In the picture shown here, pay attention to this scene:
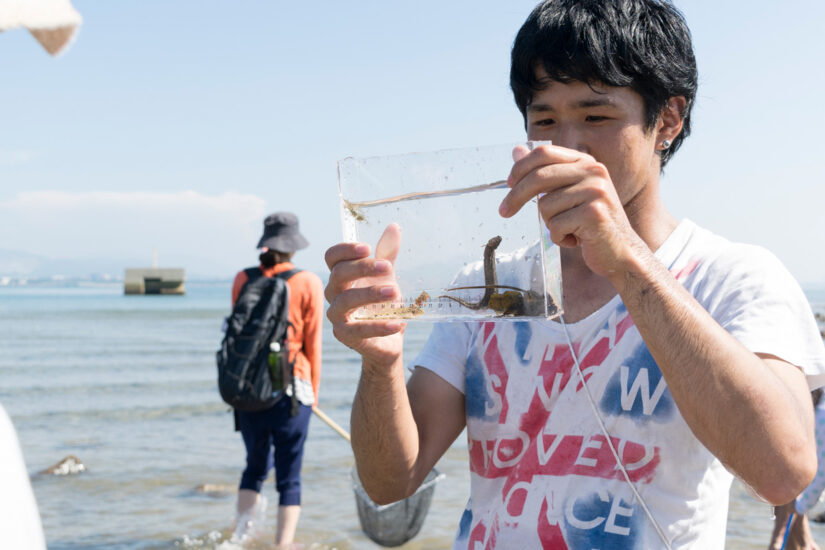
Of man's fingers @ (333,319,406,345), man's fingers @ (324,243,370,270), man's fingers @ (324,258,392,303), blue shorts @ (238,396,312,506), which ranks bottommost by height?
blue shorts @ (238,396,312,506)

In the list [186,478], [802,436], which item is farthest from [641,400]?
[186,478]

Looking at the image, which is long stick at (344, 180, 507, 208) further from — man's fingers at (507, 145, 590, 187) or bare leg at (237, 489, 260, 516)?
bare leg at (237, 489, 260, 516)

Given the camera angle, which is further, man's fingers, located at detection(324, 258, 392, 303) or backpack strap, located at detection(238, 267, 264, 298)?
backpack strap, located at detection(238, 267, 264, 298)

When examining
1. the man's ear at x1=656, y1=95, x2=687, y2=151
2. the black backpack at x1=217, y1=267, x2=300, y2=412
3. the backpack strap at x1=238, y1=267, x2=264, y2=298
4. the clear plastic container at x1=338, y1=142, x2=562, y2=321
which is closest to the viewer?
the clear plastic container at x1=338, y1=142, x2=562, y2=321

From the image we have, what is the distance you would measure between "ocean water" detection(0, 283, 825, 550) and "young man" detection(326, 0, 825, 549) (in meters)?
0.26

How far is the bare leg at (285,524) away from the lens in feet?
19.2

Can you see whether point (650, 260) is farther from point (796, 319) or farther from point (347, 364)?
point (347, 364)

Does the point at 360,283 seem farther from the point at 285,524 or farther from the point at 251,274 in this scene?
the point at 285,524

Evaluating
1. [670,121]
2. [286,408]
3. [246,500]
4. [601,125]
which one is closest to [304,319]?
[286,408]

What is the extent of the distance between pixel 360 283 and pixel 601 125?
694 mm

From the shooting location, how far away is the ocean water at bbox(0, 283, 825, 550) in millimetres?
6547

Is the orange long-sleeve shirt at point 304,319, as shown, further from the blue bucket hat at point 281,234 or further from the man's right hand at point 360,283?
the man's right hand at point 360,283

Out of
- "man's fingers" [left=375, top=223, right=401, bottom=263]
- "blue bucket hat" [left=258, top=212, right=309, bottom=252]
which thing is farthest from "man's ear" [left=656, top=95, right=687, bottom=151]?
"blue bucket hat" [left=258, top=212, right=309, bottom=252]

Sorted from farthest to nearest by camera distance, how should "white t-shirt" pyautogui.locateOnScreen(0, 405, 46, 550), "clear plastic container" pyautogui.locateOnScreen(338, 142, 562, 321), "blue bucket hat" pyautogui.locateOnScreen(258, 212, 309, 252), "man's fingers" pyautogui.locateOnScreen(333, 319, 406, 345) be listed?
"blue bucket hat" pyautogui.locateOnScreen(258, 212, 309, 252) < "man's fingers" pyautogui.locateOnScreen(333, 319, 406, 345) < "clear plastic container" pyautogui.locateOnScreen(338, 142, 562, 321) < "white t-shirt" pyautogui.locateOnScreen(0, 405, 46, 550)
